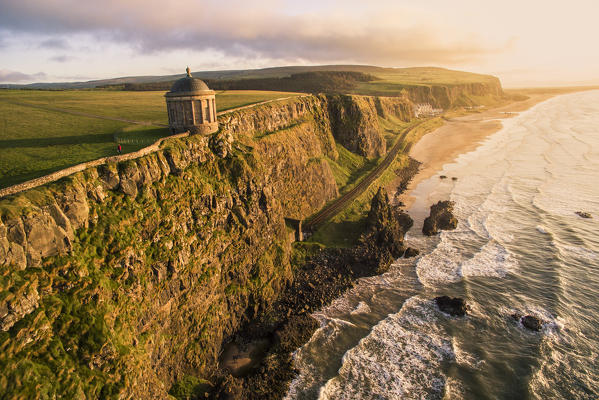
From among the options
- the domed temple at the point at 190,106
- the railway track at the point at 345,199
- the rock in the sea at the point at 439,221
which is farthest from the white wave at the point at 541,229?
the domed temple at the point at 190,106

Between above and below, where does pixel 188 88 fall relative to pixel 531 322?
above

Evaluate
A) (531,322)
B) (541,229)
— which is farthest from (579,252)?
(531,322)

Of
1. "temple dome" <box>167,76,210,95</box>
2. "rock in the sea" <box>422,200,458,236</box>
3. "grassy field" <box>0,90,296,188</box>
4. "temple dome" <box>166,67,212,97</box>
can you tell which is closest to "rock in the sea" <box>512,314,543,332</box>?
"rock in the sea" <box>422,200,458,236</box>

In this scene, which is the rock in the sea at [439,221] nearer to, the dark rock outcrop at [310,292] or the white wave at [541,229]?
the dark rock outcrop at [310,292]

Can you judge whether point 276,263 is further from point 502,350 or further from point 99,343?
point 502,350

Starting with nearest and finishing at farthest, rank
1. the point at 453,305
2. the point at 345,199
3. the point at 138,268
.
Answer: the point at 138,268 → the point at 453,305 → the point at 345,199

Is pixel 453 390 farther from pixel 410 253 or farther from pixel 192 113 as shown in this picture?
pixel 192 113

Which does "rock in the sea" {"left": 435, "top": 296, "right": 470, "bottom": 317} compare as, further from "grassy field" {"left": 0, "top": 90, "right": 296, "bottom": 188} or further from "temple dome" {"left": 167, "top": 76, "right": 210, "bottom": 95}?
"grassy field" {"left": 0, "top": 90, "right": 296, "bottom": 188}
